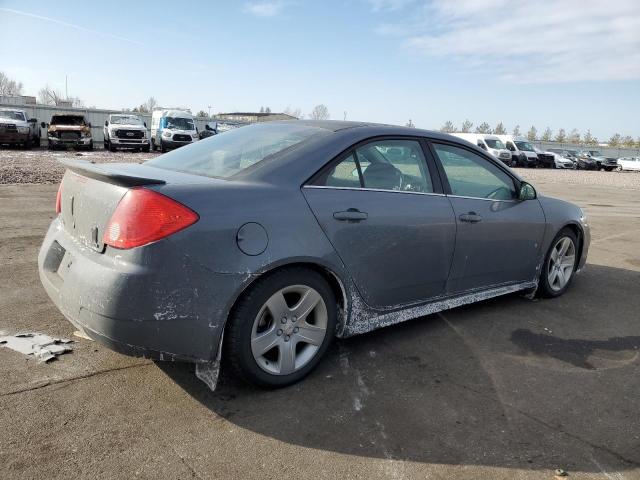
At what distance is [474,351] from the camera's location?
11.9 ft

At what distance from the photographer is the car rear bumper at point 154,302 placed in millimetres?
2479

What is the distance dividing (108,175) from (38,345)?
1.38 m

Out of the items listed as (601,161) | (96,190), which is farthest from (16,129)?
(601,161)

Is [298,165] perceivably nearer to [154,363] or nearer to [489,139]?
[154,363]

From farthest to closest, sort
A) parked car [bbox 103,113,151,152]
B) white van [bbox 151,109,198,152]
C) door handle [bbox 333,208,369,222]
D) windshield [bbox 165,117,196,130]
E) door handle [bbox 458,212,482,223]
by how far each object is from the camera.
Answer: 1. windshield [bbox 165,117,196,130]
2. white van [bbox 151,109,198,152]
3. parked car [bbox 103,113,151,152]
4. door handle [bbox 458,212,482,223]
5. door handle [bbox 333,208,369,222]

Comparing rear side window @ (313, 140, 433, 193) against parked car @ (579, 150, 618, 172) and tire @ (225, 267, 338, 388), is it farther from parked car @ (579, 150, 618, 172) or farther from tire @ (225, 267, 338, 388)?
parked car @ (579, 150, 618, 172)

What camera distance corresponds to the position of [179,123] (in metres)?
28.3

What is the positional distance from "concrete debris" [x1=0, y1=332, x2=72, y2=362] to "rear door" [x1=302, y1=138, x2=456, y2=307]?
1856mm

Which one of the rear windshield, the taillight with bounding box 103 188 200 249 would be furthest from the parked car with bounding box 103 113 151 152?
the taillight with bounding box 103 188 200 249

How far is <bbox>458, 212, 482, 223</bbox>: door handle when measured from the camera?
3.78 metres

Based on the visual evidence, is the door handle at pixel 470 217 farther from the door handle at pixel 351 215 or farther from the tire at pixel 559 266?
the tire at pixel 559 266

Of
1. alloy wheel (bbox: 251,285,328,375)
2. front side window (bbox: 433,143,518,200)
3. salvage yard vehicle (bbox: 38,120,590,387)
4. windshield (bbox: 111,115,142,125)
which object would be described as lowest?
alloy wheel (bbox: 251,285,328,375)

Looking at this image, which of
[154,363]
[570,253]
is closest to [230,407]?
[154,363]

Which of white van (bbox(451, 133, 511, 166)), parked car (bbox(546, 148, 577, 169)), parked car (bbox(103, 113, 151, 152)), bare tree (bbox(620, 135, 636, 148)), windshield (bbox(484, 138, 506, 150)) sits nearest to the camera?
parked car (bbox(103, 113, 151, 152))
